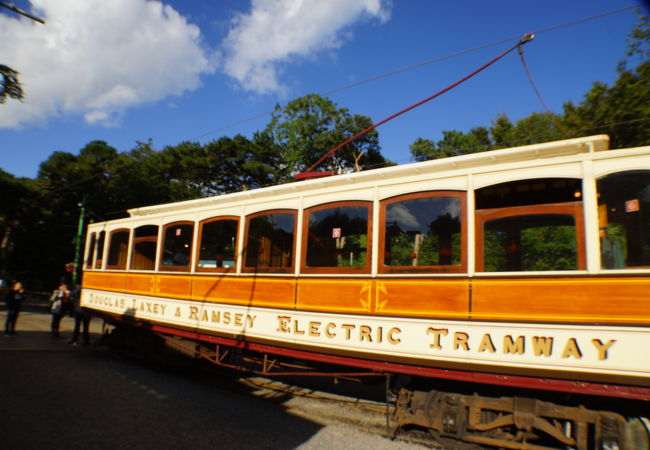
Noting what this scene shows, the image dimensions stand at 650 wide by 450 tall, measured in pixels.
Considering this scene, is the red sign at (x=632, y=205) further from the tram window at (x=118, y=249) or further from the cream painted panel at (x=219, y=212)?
the tram window at (x=118, y=249)

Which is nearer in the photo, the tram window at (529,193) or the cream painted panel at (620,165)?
the cream painted panel at (620,165)

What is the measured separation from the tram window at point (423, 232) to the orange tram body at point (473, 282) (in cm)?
2

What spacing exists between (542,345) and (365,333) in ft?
6.21

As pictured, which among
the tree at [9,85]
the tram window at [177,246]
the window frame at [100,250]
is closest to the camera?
the tram window at [177,246]

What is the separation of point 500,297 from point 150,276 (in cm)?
644

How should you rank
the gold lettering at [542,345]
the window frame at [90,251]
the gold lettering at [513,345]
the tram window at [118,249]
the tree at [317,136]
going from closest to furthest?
the gold lettering at [542,345], the gold lettering at [513,345], the tram window at [118,249], the window frame at [90,251], the tree at [317,136]

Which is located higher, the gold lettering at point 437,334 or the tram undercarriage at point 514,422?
the gold lettering at point 437,334

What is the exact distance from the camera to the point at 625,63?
1410 centimetres

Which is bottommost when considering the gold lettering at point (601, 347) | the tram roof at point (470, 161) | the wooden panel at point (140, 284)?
the gold lettering at point (601, 347)

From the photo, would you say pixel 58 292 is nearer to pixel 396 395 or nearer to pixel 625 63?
→ pixel 396 395

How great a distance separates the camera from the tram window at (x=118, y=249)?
8.74 metres

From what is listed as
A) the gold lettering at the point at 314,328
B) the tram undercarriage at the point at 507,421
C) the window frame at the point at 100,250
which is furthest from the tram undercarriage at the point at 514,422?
the window frame at the point at 100,250

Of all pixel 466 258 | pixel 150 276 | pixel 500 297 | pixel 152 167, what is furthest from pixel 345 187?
pixel 152 167

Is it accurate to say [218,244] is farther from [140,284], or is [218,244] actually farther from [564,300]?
[564,300]
